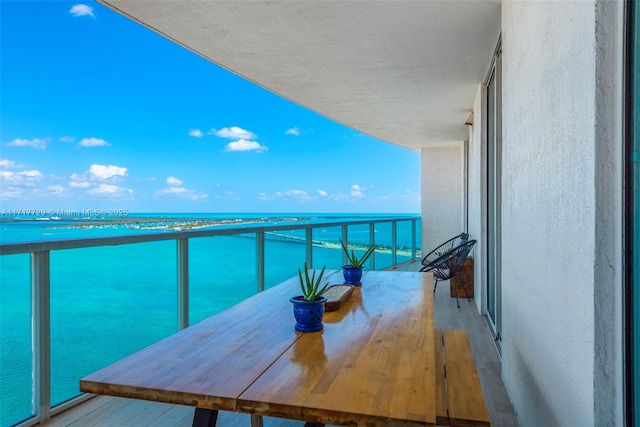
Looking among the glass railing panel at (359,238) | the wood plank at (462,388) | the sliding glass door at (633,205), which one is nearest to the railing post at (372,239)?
the glass railing panel at (359,238)

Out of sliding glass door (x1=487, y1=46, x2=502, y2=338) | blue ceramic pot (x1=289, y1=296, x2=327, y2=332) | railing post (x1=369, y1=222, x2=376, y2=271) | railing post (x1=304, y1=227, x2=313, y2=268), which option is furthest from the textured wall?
railing post (x1=369, y1=222, x2=376, y2=271)

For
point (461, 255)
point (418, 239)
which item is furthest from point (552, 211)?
point (418, 239)

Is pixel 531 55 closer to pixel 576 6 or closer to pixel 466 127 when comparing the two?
pixel 576 6

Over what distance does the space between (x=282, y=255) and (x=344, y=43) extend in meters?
2.09

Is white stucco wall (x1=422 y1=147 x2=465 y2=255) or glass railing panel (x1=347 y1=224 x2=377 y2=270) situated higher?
white stucco wall (x1=422 y1=147 x2=465 y2=255)

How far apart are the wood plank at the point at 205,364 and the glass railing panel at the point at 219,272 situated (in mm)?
1557

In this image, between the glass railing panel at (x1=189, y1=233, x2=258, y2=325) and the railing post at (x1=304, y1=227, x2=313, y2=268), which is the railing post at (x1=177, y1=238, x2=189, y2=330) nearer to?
the glass railing panel at (x1=189, y1=233, x2=258, y2=325)

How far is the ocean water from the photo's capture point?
2076 mm

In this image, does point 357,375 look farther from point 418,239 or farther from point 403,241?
point 418,239

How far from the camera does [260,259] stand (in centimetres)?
378

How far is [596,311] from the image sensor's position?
39.2 inches

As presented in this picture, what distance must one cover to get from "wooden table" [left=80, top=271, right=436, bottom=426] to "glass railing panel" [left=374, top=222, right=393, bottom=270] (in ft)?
19.4

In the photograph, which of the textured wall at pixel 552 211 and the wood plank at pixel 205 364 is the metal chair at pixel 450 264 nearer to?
the textured wall at pixel 552 211

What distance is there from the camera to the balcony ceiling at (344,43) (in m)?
2.78
